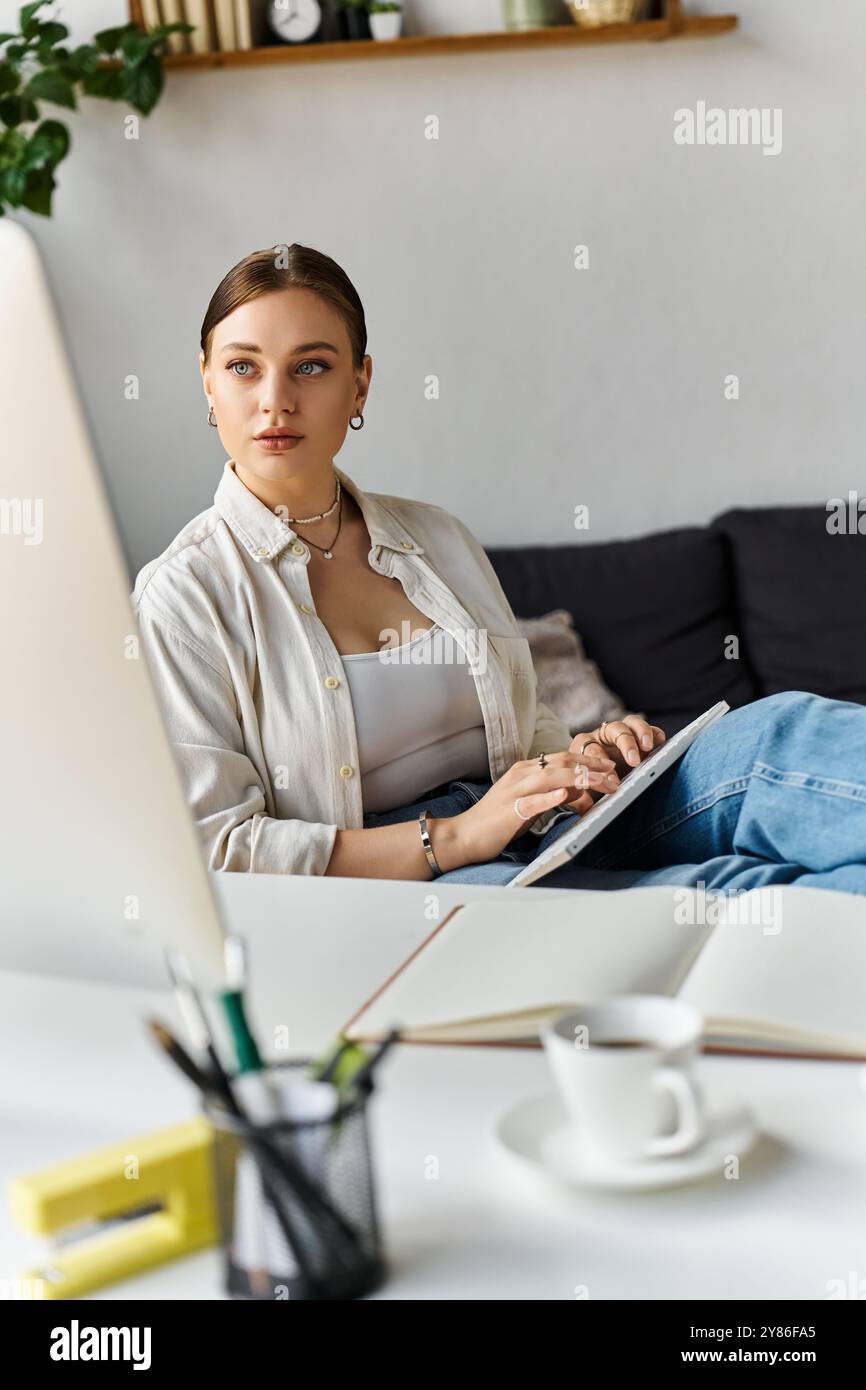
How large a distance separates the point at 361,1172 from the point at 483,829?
79 centimetres

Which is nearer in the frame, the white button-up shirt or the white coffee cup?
the white coffee cup

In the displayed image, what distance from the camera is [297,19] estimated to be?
2445 mm

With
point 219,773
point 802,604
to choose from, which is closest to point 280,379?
point 219,773

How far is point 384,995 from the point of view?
697 mm

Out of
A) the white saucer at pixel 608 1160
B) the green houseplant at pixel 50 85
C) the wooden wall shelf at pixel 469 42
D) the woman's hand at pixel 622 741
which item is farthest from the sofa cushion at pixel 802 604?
the white saucer at pixel 608 1160

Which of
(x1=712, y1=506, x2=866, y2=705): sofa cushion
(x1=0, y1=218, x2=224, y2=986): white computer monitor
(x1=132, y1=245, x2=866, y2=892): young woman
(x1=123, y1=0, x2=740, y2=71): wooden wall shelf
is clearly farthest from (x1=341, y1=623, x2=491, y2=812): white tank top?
(x1=123, y1=0, x2=740, y2=71): wooden wall shelf

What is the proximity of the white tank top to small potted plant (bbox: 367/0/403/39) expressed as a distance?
56.3 inches

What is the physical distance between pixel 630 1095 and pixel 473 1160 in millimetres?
81

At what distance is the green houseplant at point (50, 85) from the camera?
2426 mm

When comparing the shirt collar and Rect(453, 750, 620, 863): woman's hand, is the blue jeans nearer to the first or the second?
Rect(453, 750, 620, 863): woman's hand

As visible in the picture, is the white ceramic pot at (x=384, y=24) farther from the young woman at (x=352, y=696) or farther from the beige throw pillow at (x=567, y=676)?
the young woman at (x=352, y=696)

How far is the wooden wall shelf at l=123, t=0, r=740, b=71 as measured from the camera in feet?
7.85

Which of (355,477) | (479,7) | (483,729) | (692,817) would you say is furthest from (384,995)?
(479,7)

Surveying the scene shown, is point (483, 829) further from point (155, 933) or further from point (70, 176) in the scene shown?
point (70, 176)
